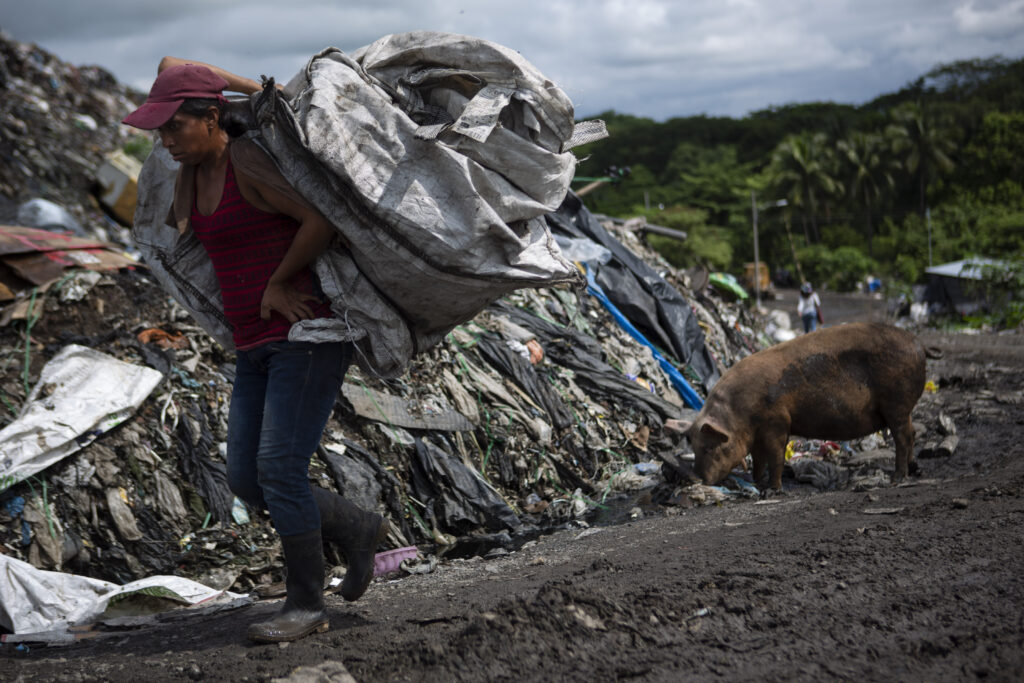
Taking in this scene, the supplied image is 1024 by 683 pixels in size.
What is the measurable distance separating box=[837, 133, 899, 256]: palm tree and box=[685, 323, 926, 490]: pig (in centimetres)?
5641

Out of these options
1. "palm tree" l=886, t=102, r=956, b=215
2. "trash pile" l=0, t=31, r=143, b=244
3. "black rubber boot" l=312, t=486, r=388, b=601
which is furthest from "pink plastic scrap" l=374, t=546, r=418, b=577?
"palm tree" l=886, t=102, r=956, b=215

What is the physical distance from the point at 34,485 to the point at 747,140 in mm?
78665

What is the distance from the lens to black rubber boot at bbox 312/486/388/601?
3.43 meters

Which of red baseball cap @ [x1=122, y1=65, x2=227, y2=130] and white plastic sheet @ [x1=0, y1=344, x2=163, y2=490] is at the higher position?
red baseball cap @ [x1=122, y1=65, x2=227, y2=130]

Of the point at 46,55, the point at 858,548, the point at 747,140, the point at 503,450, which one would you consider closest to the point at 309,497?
the point at 858,548

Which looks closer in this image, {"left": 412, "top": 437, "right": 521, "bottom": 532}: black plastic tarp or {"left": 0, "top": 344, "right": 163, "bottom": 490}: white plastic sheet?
{"left": 0, "top": 344, "right": 163, "bottom": 490}: white plastic sheet

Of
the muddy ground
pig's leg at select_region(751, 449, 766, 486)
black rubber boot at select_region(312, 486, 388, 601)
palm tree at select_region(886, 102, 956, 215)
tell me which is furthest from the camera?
palm tree at select_region(886, 102, 956, 215)

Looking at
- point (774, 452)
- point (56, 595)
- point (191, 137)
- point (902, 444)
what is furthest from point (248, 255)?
point (902, 444)

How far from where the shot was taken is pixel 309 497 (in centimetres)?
317

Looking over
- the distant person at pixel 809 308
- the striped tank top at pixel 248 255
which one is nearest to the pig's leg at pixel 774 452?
the striped tank top at pixel 248 255

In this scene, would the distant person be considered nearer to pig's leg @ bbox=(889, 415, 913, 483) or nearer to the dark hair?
pig's leg @ bbox=(889, 415, 913, 483)

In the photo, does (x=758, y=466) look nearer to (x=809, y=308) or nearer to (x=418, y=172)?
(x=418, y=172)

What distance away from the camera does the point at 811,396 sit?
6672mm

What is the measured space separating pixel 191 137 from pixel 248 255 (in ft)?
1.43
